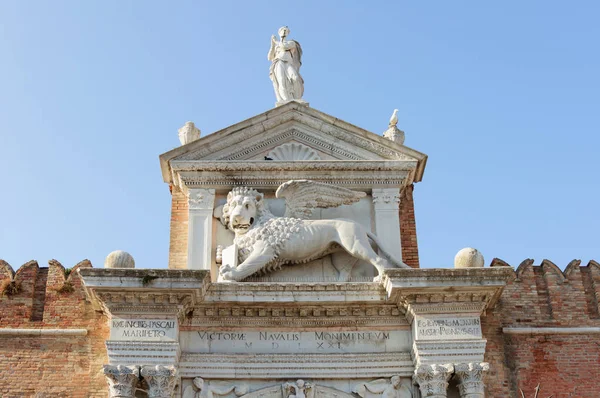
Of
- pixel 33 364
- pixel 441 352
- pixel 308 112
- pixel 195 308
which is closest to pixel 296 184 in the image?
pixel 308 112

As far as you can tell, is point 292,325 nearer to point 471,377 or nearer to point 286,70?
point 471,377

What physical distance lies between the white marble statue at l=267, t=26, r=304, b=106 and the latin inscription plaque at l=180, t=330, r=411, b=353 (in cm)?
460

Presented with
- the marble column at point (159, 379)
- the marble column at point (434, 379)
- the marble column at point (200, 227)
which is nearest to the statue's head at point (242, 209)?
the marble column at point (200, 227)

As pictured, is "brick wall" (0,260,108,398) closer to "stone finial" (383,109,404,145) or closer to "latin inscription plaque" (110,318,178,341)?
"latin inscription plaque" (110,318,178,341)

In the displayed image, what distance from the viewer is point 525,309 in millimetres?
15328

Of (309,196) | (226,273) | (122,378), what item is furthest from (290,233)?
(122,378)

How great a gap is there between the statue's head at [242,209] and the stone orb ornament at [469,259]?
318 centimetres

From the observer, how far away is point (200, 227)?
15.1 metres

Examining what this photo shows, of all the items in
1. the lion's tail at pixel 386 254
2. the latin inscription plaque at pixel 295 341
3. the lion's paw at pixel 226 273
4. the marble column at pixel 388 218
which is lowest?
the latin inscription plaque at pixel 295 341

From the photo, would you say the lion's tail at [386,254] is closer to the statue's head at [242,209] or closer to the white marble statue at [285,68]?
the statue's head at [242,209]

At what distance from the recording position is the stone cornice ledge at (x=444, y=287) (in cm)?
1371

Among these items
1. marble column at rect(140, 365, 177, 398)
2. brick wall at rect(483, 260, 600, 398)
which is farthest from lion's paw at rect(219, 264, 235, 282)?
brick wall at rect(483, 260, 600, 398)

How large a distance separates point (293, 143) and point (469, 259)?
12.3 ft

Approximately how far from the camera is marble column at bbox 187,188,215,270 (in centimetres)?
1490
